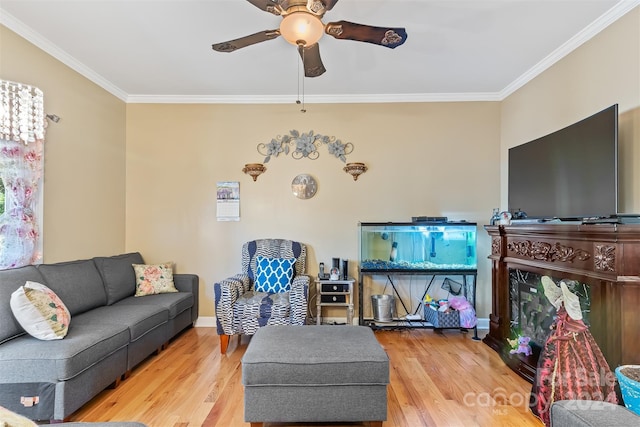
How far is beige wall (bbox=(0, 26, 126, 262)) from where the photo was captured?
2.59 meters

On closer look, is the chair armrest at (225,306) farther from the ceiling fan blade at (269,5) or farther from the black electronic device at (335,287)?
the ceiling fan blade at (269,5)

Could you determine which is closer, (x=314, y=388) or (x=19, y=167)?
(x=314, y=388)

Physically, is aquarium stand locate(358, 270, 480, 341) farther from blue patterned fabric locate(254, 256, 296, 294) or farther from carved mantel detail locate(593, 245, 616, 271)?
carved mantel detail locate(593, 245, 616, 271)

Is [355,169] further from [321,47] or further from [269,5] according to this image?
[269,5]

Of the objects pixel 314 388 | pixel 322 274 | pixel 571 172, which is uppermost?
pixel 571 172

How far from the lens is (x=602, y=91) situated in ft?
7.62

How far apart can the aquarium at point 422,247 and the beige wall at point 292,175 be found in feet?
1.01

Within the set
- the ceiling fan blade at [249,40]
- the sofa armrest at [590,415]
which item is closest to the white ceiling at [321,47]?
the ceiling fan blade at [249,40]

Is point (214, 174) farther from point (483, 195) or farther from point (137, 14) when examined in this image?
point (483, 195)

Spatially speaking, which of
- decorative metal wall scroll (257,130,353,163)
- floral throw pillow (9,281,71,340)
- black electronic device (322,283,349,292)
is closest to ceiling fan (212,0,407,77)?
decorative metal wall scroll (257,130,353,163)

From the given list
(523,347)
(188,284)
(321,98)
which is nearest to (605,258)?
(523,347)

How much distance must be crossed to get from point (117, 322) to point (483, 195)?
3.83 meters

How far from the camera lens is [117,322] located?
237 cm

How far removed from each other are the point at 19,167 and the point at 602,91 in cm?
437
